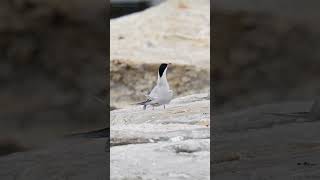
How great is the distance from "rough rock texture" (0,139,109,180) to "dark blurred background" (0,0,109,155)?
0.05 metres

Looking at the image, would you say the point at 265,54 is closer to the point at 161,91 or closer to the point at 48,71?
the point at 161,91

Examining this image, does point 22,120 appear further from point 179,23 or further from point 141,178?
point 179,23

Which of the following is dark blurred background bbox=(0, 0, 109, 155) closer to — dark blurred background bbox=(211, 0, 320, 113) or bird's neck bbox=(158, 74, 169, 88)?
bird's neck bbox=(158, 74, 169, 88)

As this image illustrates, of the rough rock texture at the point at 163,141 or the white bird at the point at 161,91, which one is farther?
the white bird at the point at 161,91

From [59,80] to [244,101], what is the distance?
2.32ft

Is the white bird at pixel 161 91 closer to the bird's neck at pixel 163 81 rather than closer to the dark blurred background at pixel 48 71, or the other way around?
the bird's neck at pixel 163 81

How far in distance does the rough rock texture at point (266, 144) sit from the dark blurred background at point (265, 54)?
0.16ft

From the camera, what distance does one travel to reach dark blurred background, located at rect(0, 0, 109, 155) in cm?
231

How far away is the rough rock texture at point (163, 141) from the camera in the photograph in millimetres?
2258

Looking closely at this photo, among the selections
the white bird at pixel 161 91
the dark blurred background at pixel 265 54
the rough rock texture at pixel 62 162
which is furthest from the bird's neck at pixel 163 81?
the rough rock texture at pixel 62 162

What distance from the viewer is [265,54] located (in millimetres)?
2447

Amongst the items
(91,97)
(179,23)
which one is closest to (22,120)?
(91,97)

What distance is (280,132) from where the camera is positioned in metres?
2.39

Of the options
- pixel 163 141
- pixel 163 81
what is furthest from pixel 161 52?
pixel 163 141
